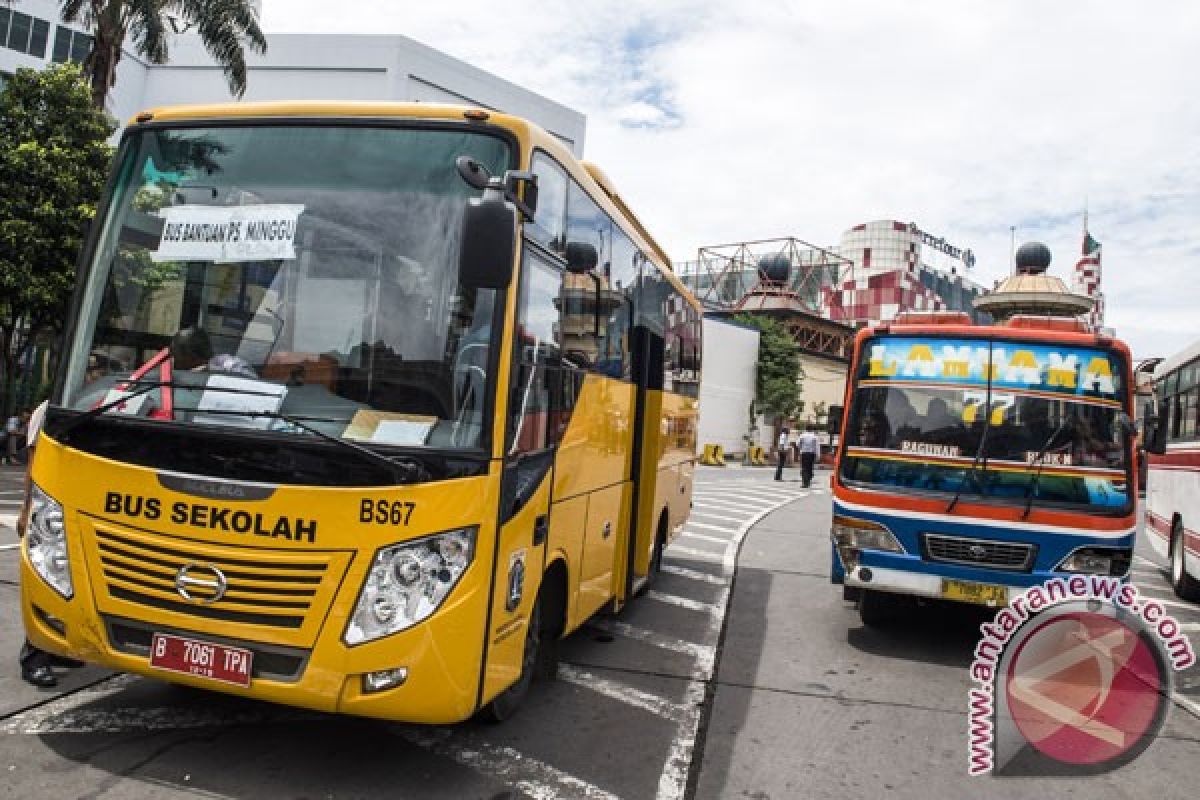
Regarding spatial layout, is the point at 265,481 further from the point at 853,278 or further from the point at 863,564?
the point at 853,278

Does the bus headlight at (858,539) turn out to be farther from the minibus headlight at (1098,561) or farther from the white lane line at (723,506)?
the white lane line at (723,506)

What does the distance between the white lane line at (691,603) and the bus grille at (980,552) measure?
2226 millimetres

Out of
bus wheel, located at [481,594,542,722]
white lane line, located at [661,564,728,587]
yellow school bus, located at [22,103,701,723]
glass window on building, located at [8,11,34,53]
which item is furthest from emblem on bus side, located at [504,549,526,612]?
glass window on building, located at [8,11,34,53]

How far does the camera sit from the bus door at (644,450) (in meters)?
7.46

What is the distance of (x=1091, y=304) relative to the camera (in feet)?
155

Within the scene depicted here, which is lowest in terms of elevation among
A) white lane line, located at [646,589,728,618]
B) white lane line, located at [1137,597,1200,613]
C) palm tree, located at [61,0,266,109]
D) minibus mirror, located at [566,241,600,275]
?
white lane line, located at [646,589,728,618]

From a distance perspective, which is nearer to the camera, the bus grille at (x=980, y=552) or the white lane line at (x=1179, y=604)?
the bus grille at (x=980, y=552)

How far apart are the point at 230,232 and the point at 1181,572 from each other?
11574 mm

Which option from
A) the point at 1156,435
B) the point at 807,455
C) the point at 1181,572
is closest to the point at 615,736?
the point at 1156,435

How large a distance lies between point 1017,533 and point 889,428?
50.0 inches

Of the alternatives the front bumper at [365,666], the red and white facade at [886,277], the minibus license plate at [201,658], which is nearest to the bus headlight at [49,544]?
the front bumper at [365,666]

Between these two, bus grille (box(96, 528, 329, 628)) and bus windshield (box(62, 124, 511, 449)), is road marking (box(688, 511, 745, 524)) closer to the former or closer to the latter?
bus windshield (box(62, 124, 511, 449))

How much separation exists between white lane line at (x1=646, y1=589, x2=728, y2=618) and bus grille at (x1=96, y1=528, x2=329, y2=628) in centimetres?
535

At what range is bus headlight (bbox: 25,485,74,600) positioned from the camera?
4086 mm
